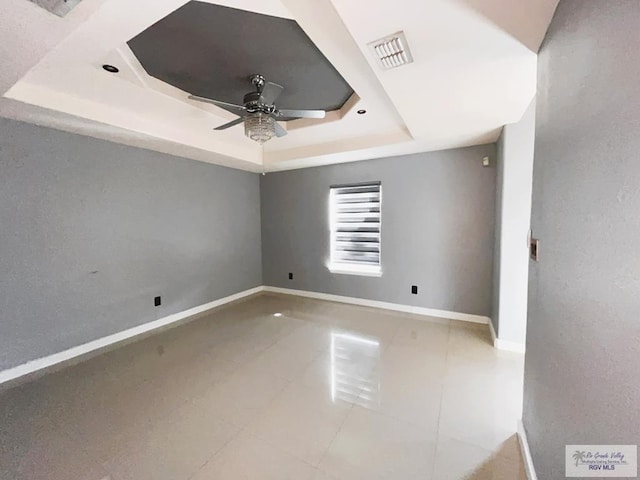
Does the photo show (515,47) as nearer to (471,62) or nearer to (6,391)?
(471,62)

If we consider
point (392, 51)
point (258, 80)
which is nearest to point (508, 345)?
point (392, 51)

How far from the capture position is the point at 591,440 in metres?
0.78

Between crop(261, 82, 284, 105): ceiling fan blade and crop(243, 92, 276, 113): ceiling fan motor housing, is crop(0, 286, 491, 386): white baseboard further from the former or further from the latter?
A: crop(261, 82, 284, 105): ceiling fan blade

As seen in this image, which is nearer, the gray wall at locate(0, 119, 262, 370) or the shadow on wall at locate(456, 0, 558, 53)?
the shadow on wall at locate(456, 0, 558, 53)

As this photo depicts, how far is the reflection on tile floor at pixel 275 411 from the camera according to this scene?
1.43 meters

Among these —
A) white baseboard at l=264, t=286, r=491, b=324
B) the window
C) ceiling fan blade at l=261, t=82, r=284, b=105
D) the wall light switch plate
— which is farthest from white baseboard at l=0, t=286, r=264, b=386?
the wall light switch plate

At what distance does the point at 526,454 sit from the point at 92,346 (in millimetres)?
3793

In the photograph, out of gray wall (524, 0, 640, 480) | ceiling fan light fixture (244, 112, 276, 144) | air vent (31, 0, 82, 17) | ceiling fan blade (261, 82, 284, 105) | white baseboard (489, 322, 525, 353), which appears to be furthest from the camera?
white baseboard (489, 322, 525, 353)

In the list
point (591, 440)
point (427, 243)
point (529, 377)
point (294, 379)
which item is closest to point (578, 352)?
point (591, 440)

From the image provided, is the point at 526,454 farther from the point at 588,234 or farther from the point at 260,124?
the point at 260,124

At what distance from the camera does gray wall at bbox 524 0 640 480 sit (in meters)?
0.64

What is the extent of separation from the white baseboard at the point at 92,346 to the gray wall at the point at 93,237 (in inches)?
2.3

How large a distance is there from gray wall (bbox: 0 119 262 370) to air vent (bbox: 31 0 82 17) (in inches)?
71.3

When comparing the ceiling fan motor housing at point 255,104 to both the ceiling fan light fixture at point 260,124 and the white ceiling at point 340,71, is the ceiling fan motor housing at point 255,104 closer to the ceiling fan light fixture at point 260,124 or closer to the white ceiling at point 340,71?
the ceiling fan light fixture at point 260,124
